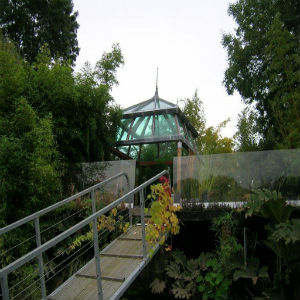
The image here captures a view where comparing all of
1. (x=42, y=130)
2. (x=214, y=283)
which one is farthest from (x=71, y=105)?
(x=214, y=283)

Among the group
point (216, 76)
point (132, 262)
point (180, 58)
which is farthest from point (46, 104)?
point (216, 76)

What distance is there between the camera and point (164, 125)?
846 cm

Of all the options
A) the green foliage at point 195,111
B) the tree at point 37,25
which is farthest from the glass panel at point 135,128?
the tree at point 37,25

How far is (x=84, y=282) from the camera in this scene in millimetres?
3453

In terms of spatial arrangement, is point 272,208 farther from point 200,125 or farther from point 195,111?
point 195,111

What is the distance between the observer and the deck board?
10.5ft

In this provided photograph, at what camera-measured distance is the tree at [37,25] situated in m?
11.3

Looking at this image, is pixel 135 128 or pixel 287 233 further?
pixel 135 128

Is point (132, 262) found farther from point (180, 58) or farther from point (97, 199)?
point (180, 58)

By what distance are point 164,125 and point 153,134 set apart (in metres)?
0.43

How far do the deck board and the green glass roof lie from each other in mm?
4189

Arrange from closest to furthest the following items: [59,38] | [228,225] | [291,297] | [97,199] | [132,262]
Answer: [291,297] < [132,262] < [228,225] < [97,199] < [59,38]

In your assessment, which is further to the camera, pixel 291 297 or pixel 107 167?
pixel 107 167

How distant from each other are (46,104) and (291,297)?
15.6 feet
